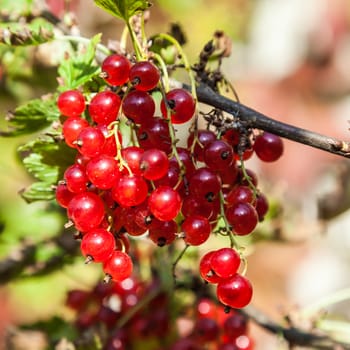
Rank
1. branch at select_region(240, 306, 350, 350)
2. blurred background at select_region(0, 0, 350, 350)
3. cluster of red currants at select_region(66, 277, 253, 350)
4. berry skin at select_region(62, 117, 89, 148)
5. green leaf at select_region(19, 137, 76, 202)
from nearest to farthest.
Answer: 1. berry skin at select_region(62, 117, 89, 148)
2. green leaf at select_region(19, 137, 76, 202)
3. branch at select_region(240, 306, 350, 350)
4. cluster of red currants at select_region(66, 277, 253, 350)
5. blurred background at select_region(0, 0, 350, 350)

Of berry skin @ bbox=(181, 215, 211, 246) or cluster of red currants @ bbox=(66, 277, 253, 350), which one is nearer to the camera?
berry skin @ bbox=(181, 215, 211, 246)

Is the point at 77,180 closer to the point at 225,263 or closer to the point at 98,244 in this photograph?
the point at 98,244

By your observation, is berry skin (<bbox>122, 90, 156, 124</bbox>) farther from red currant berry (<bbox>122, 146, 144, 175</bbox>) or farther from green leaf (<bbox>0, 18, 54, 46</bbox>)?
green leaf (<bbox>0, 18, 54, 46</bbox>)

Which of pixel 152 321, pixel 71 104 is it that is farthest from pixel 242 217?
pixel 152 321

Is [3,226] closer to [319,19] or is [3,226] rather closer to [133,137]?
A: [133,137]

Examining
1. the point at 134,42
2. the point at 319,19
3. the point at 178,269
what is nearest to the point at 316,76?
the point at 319,19

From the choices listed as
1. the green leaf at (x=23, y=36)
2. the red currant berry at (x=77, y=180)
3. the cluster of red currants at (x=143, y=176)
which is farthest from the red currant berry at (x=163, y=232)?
the green leaf at (x=23, y=36)

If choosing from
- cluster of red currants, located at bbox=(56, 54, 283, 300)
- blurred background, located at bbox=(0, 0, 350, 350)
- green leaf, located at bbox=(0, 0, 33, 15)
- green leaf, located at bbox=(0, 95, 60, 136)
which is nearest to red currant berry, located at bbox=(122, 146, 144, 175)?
cluster of red currants, located at bbox=(56, 54, 283, 300)
